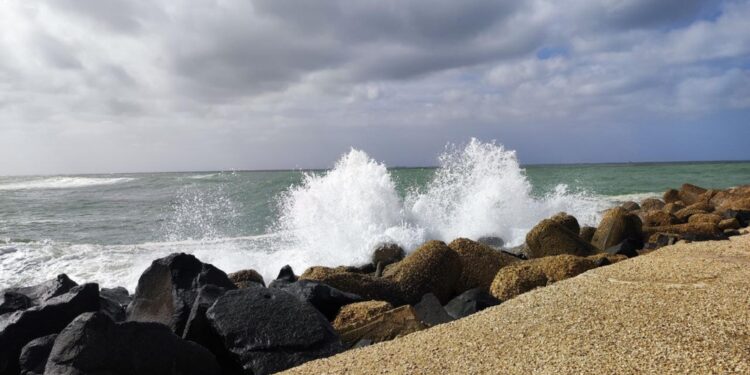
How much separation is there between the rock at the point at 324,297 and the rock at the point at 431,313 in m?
0.66

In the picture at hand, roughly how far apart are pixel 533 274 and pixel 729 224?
219 inches

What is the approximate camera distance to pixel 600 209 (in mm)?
15297

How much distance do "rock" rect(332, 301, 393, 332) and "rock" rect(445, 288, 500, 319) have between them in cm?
52

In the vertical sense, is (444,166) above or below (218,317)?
above

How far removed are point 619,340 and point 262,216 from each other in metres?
14.2

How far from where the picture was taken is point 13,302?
4.70m

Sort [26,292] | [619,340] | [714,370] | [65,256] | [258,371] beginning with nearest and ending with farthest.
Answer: [714,370] < [619,340] < [258,371] < [26,292] < [65,256]

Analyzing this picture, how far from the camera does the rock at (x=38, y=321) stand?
3936mm

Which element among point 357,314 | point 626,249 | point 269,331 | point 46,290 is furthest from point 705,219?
point 46,290

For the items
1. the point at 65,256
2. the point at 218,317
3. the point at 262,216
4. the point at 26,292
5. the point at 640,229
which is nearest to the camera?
the point at 218,317

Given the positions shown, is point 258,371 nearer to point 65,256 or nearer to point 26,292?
point 26,292

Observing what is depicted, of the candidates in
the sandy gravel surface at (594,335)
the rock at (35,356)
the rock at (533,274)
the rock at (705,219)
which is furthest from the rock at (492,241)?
the rock at (35,356)

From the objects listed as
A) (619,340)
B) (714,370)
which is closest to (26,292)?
(619,340)

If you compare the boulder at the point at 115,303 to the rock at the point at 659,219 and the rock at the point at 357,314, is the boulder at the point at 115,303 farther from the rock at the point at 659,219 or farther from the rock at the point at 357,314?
the rock at the point at 659,219
